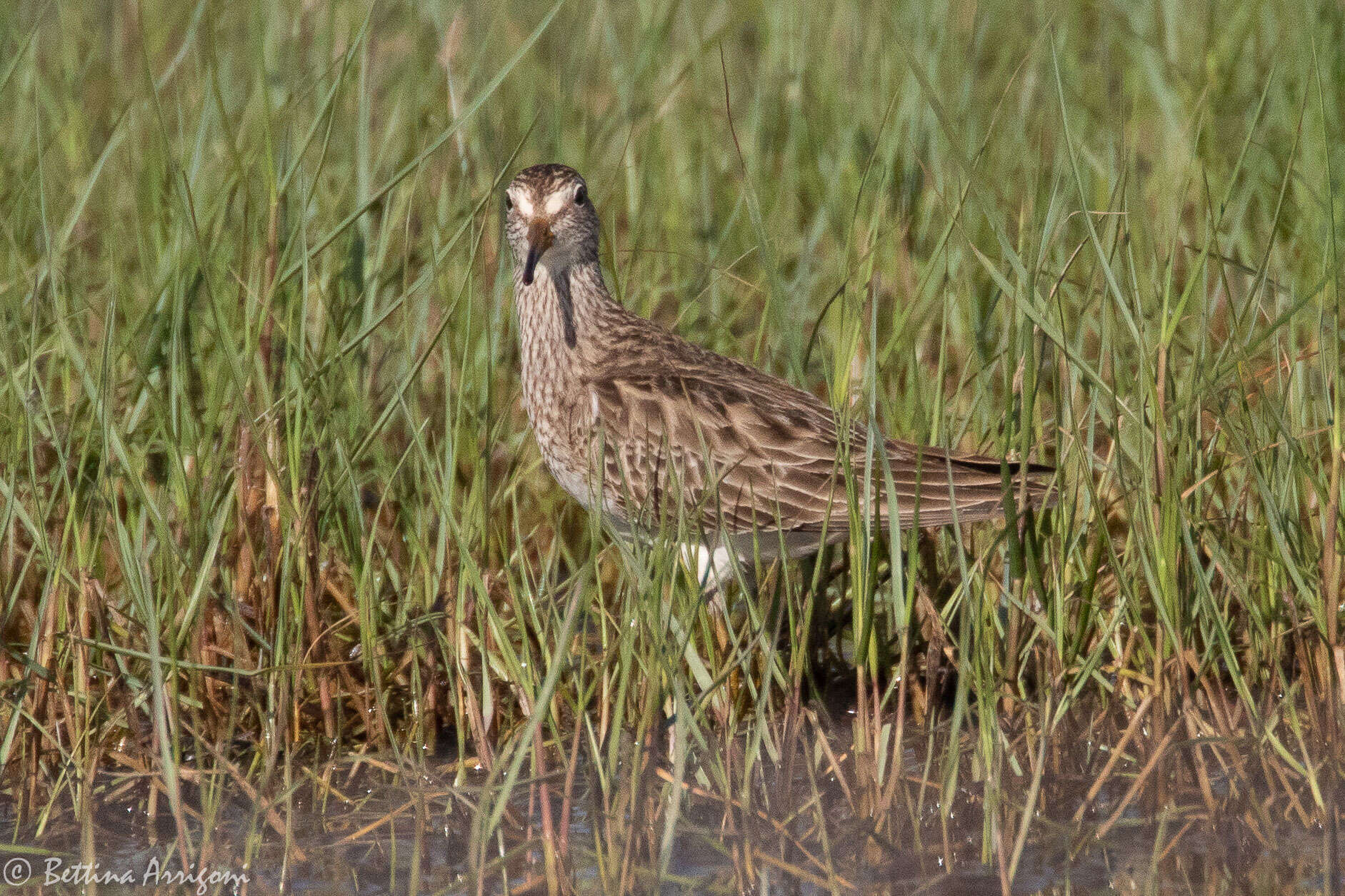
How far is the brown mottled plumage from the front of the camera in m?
5.04

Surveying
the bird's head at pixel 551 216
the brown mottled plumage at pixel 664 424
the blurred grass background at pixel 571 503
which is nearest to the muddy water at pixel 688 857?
the blurred grass background at pixel 571 503

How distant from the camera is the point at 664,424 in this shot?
525 centimetres

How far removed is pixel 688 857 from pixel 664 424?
1.58 metres

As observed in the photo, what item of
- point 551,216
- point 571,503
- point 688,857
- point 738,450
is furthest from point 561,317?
point 688,857

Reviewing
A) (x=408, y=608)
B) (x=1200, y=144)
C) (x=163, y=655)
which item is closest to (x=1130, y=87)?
(x=1200, y=144)

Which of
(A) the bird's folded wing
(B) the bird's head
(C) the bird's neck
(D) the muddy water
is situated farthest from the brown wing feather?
(D) the muddy water

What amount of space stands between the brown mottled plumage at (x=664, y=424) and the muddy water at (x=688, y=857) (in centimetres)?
101

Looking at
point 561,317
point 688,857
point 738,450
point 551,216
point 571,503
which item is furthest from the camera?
point 571,503

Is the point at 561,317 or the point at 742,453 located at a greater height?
the point at 561,317

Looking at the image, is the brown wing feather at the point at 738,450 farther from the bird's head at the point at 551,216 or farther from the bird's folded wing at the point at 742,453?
the bird's head at the point at 551,216

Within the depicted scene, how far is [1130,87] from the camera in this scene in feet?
26.2

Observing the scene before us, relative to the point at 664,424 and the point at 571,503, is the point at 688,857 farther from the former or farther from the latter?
the point at 571,503

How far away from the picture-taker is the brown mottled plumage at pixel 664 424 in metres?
5.04

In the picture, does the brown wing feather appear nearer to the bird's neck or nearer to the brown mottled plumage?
the brown mottled plumage
